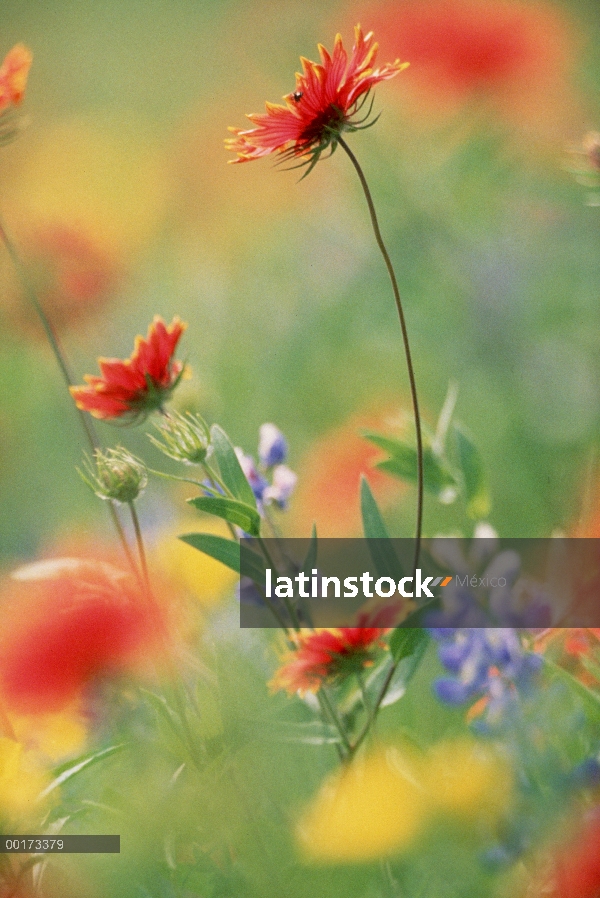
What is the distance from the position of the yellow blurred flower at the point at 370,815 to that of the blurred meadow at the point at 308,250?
0.50 ft

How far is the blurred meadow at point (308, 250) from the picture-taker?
0.63 meters

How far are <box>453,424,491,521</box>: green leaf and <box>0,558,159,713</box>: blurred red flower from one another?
17 centimetres

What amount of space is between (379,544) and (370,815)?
0.11 metres

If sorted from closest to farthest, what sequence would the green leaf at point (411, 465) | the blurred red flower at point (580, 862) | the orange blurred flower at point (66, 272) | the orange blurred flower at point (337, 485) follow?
the blurred red flower at point (580, 862)
the green leaf at point (411, 465)
the orange blurred flower at point (337, 485)
the orange blurred flower at point (66, 272)

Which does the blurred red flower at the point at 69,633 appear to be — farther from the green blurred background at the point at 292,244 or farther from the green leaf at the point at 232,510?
the green blurred background at the point at 292,244

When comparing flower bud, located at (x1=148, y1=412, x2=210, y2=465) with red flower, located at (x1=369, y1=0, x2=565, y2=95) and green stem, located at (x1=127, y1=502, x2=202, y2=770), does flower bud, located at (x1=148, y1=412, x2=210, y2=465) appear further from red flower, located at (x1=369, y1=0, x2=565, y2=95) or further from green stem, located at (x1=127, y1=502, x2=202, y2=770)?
red flower, located at (x1=369, y1=0, x2=565, y2=95)

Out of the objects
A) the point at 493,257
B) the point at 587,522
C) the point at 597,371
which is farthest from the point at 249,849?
the point at 493,257

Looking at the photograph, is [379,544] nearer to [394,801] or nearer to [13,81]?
[394,801]

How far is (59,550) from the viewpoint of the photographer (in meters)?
0.58

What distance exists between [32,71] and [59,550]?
41 centimetres

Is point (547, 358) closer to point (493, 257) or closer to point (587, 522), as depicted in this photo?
point (493, 257)

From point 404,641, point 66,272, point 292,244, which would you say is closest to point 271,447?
point 404,641

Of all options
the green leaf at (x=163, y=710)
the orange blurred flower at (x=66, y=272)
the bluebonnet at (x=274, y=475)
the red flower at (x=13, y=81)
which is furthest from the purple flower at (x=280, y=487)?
the orange blurred flower at (x=66, y=272)

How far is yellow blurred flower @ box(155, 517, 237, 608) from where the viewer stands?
0.45 meters
